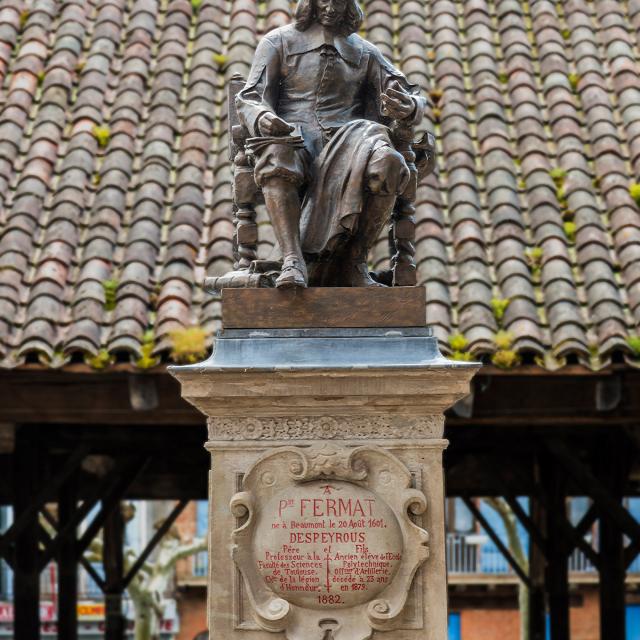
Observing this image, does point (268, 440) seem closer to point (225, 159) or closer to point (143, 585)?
point (225, 159)

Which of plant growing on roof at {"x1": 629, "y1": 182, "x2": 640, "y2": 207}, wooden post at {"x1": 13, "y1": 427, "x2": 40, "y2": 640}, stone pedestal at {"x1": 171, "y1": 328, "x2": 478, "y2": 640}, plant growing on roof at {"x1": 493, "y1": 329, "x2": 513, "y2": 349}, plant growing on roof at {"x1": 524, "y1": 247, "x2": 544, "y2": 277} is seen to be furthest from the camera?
wooden post at {"x1": 13, "y1": 427, "x2": 40, "y2": 640}

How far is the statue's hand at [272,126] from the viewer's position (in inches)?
247

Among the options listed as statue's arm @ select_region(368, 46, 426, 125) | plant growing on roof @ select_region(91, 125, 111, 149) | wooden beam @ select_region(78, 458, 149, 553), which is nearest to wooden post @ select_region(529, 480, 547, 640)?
wooden beam @ select_region(78, 458, 149, 553)

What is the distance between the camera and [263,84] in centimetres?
652

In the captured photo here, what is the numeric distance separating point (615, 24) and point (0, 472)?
5165mm

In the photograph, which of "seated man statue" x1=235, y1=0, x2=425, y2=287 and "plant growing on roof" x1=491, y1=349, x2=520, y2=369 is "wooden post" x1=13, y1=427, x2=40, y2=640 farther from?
"seated man statue" x1=235, y1=0, x2=425, y2=287

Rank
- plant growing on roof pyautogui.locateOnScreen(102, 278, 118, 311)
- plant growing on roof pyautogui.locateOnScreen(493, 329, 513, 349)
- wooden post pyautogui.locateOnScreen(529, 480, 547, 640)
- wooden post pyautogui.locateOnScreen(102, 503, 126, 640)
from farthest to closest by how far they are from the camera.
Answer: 1. wooden post pyautogui.locateOnScreen(102, 503, 126, 640)
2. wooden post pyautogui.locateOnScreen(529, 480, 547, 640)
3. plant growing on roof pyautogui.locateOnScreen(102, 278, 118, 311)
4. plant growing on roof pyautogui.locateOnScreen(493, 329, 513, 349)

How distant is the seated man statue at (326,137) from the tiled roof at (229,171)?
2.78m

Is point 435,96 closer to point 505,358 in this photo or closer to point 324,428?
point 505,358

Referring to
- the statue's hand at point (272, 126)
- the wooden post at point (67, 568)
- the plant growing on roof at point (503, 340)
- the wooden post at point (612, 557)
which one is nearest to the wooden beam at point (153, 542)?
the wooden post at point (67, 568)

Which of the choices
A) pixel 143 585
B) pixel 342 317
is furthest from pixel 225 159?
pixel 143 585

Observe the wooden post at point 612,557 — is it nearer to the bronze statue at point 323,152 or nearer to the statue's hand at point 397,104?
the bronze statue at point 323,152

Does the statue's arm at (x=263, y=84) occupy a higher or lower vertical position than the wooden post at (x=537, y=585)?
higher

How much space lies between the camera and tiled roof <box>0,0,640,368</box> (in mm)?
9445
